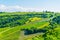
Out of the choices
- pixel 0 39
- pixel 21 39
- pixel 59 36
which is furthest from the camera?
pixel 0 39

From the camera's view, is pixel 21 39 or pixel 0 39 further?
pixel 0 39

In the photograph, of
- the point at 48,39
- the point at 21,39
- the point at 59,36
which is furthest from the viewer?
the point at 21,39

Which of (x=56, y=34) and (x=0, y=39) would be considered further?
(x=0, y=39)

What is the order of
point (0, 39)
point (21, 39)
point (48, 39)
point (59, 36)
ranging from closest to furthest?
1. point (48, 39)
2. point (59, 36)
3. point (21, 39)
4. point (0, 39)

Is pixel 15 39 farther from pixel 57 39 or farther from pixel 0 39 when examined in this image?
pixel 57 39

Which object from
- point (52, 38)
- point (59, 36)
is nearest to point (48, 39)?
point (52, 38)

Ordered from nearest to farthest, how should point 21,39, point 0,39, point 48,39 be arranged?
1. point 48,39
2. point 21,39
3. point 0,39

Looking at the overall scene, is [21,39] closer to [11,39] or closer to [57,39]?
[11,39]

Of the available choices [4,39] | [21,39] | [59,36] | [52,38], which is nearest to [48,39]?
[52,38]

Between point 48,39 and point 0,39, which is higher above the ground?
point 48,39
